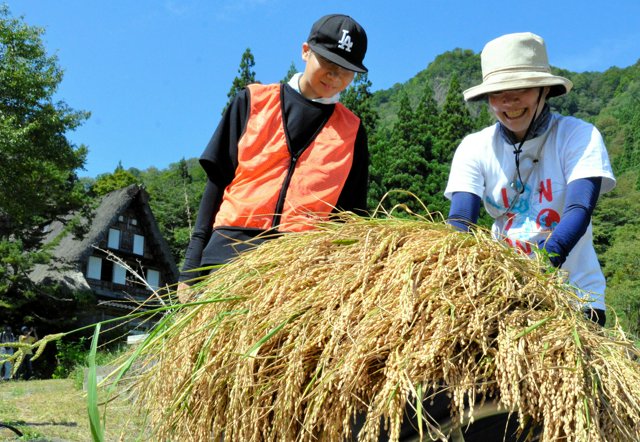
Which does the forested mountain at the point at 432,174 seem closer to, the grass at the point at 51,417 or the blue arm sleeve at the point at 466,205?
the grass at the point at 51,417

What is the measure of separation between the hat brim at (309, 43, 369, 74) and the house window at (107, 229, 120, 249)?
3650cm

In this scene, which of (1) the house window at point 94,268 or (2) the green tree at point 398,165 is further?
(2) the green tree at point 398,165

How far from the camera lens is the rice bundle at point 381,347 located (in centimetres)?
150

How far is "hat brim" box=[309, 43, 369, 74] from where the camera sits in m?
2.87

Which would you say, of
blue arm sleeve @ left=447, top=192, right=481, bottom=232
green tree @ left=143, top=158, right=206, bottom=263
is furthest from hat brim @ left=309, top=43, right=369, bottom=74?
green tree @ left=143, top=158, right=206, bottom=263

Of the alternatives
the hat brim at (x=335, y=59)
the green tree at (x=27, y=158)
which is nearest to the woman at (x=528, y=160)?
the hat brim at (x=335, y=59)

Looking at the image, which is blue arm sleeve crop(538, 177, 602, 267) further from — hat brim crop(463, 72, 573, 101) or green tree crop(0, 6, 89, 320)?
green tree crop(0, 6, 89, 320)

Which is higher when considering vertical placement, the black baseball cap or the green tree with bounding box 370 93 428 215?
the green tree with bounding box 370 93 428 215

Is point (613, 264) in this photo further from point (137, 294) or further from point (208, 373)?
point (208, 373)

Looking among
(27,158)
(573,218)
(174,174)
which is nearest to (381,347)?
(573,218)

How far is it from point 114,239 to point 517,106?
37.6 m

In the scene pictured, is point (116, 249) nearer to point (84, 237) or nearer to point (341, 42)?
point (84, 237)

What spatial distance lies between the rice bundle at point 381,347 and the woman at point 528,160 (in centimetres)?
91

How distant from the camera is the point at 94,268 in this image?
37094mm
